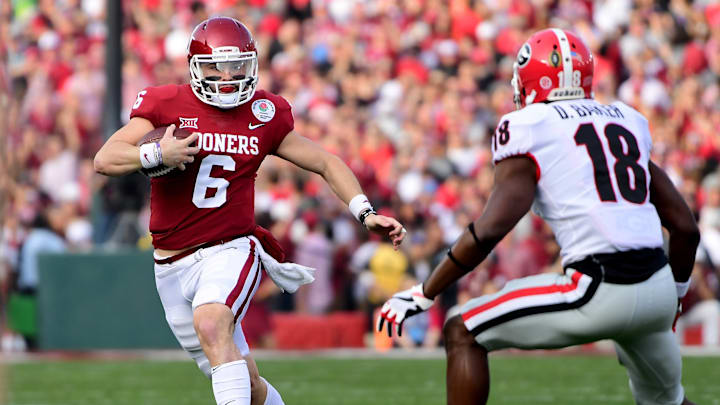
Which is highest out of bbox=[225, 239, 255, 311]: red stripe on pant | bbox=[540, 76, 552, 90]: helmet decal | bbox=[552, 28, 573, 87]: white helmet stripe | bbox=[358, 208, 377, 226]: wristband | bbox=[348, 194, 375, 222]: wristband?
bbox=[552, 28, 573, 87]: white helmet stripe

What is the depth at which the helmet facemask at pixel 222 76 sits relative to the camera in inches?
216

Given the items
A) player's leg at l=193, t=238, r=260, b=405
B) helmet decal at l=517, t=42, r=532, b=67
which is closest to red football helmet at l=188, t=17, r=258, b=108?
player's leg at l=193, t=238, r=260, b=405

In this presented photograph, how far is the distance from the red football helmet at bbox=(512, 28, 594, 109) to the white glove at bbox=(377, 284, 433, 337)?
865 millimetres

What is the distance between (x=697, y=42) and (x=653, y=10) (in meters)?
0.75

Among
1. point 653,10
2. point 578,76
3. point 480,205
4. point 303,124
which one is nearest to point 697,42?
point 653,10

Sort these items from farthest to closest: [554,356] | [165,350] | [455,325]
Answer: [165,350] < [554,356] < [455,325]

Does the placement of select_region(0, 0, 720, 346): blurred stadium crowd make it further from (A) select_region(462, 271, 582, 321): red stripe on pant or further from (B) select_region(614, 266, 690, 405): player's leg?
(A) select_region(462, 271, 582, 321): red stripe on pant

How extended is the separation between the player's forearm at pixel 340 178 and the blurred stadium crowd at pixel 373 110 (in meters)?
6.81

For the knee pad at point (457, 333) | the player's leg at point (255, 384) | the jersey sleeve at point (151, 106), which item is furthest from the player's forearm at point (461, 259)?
the jersey sleeve at point (151, 106)

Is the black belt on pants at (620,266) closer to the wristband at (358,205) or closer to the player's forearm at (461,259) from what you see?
the player's forearm at (461,259)

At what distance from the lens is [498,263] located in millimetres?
12586

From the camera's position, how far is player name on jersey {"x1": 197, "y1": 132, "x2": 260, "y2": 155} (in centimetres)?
543

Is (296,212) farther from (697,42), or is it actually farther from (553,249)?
(697,42)

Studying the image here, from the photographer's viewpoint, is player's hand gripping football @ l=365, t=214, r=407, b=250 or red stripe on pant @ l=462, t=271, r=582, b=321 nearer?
red stripe on pant @ l=462, t=271, r=582, b=321
